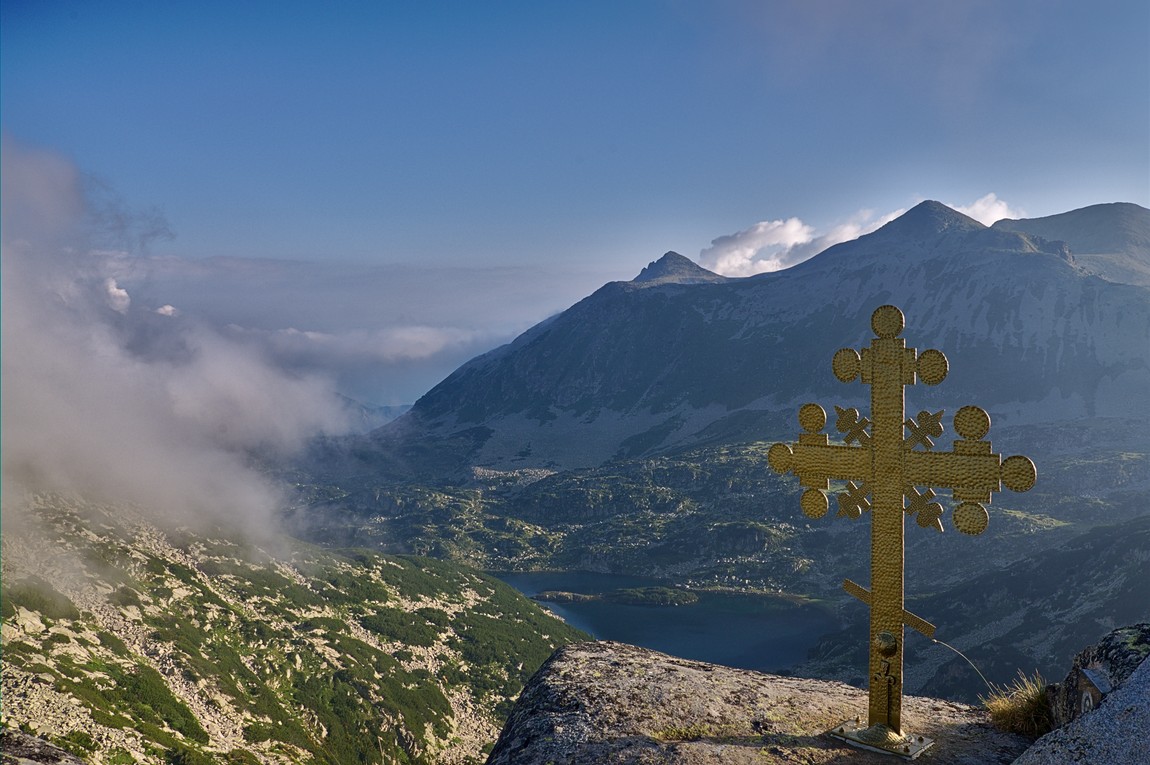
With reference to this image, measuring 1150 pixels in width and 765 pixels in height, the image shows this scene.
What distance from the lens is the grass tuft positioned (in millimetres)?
11984

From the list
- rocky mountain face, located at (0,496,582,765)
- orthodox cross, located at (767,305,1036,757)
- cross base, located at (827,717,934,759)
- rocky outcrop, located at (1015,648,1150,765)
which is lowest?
rocky mountain face, located at (0,496,582,765)

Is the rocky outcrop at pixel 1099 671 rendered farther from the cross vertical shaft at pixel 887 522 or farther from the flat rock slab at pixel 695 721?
the cross vertical shaft at pixel 887 522

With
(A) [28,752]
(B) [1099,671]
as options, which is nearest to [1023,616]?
(B) [1099,671]

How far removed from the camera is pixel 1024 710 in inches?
484

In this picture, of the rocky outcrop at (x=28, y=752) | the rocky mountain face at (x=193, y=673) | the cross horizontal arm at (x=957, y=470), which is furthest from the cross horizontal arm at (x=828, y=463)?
the rocky mountain face at (x=193, y=673)

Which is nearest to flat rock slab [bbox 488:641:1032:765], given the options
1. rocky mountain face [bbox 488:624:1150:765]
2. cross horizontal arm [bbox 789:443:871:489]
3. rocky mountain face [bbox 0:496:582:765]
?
rocky mountain face [bbox 488:624:1150:765]

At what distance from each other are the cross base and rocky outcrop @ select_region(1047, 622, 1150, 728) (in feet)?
7.11

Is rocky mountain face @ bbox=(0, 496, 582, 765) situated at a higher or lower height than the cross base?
lower

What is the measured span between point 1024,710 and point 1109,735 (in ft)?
16.1

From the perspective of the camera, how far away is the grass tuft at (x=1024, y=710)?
39.3 feet

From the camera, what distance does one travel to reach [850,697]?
47.4 feet

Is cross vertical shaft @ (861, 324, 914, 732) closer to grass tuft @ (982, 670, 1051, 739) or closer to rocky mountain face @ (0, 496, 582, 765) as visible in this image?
grass tuft @ (982, 670, 1051, 739)

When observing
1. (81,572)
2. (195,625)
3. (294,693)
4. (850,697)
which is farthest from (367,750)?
(850,697)

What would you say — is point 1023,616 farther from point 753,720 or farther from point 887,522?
point 753,720
